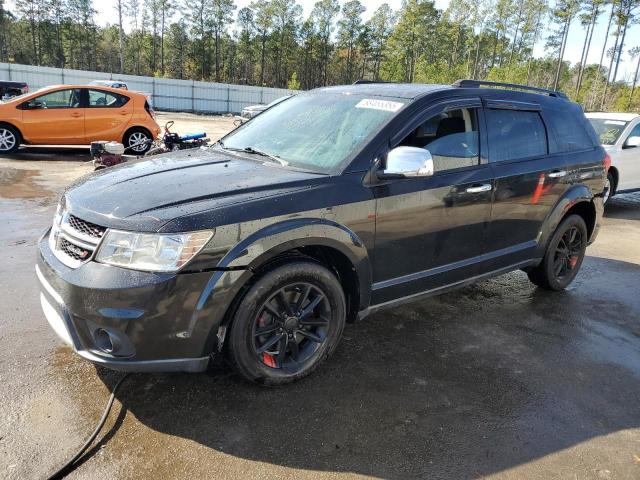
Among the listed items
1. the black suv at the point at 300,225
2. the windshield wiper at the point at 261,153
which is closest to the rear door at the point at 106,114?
the black suv at the point at 300,225

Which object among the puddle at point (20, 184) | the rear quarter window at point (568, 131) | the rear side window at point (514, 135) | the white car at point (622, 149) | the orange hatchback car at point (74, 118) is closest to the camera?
the rear side window at point (514, 135)

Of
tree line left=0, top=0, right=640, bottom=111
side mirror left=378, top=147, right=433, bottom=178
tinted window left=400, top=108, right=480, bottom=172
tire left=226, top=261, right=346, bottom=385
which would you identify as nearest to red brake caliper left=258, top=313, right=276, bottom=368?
tire left=226, top=261, right=346, bottom=385

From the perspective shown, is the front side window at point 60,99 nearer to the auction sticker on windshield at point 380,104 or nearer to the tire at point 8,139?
the tire at point 8,139

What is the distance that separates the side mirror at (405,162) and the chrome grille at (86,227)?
64.8 inches

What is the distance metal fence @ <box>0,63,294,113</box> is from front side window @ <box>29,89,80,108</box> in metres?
25.6

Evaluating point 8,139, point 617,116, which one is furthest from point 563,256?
point 8,139

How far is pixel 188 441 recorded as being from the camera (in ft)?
8.64

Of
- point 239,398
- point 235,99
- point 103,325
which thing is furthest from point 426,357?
point 235,99

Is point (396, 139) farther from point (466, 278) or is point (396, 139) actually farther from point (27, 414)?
point (27, 414)

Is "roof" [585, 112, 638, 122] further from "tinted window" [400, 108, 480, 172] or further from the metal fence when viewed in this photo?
the metal fence

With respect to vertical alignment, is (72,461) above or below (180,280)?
below

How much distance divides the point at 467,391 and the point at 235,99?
131 feet

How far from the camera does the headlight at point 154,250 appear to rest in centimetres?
253

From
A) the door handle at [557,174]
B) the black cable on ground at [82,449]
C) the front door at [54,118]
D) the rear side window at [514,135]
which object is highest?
the rear side window at [514,135]
